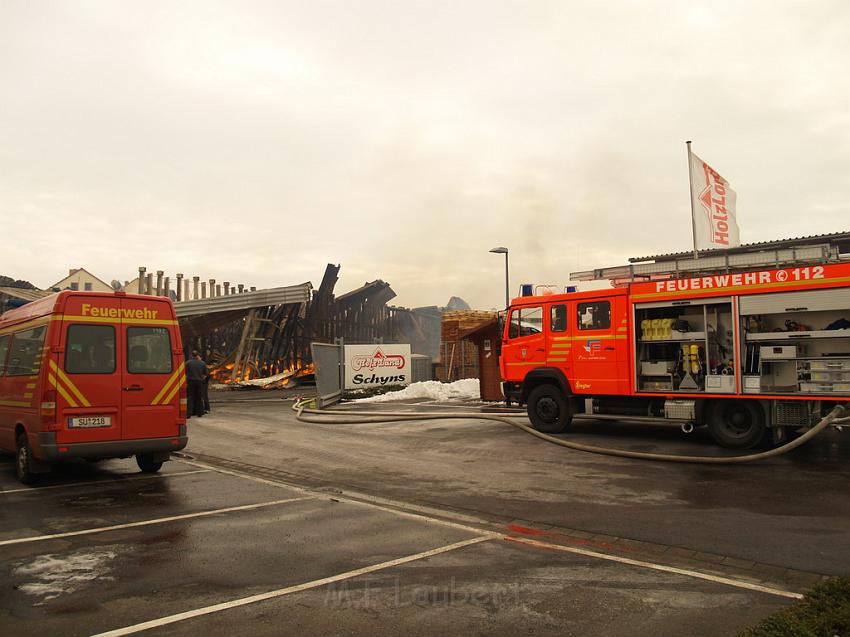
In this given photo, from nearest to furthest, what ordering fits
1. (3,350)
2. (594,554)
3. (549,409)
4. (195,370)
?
(594,554) → (3,350) → (549,409) → (195,370)

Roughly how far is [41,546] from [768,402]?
10.1 metres

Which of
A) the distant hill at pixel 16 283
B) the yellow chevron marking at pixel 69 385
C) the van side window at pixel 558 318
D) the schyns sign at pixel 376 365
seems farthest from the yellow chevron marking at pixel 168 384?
the distant hill at pixel 16 283

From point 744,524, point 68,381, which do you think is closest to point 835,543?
point 744,524

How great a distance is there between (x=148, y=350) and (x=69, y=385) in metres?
1.16

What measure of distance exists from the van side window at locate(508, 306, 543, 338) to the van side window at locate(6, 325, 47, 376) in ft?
29.0

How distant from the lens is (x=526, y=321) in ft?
46.3

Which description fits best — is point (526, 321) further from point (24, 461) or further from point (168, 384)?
point (24, 461)

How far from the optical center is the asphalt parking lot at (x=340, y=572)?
4.25m

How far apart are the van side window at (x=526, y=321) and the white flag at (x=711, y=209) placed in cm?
554

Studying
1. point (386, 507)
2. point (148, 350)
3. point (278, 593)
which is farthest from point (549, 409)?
point (278, 593)

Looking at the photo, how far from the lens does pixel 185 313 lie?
30672 millimetres

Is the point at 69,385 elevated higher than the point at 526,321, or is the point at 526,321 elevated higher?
the point at 526,321

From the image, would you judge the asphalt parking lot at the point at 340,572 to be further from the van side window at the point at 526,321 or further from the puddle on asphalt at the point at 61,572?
the van side window at the point at 526,321

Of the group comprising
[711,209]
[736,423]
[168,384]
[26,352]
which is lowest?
[736,423]
